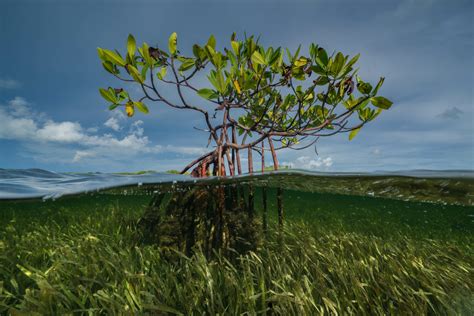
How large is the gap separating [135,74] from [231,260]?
10.4 ft

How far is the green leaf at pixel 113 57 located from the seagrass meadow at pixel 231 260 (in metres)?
2.27

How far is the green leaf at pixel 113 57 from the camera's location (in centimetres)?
299

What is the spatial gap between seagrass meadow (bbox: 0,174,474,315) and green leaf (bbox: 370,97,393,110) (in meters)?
2.28

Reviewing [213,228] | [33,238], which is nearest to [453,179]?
[213,228]

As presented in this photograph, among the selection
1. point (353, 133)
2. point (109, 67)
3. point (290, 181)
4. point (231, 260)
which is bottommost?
point (231, 260)

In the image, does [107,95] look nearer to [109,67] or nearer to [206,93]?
[109,67]

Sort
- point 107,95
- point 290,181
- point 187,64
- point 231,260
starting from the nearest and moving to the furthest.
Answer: point 187,64 < point 107,95 < point 231,260 < point 290,181

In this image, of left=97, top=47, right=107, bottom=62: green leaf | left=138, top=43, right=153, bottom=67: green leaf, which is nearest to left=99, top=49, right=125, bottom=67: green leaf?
left=97, top=47, right=107, bottom=62: green leaf

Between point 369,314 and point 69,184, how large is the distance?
622 cm

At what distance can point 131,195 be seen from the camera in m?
7.84

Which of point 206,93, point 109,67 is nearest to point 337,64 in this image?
point 206,93

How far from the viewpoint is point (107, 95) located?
3340 millimetres

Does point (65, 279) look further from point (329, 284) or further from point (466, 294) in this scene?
point (466, 294)

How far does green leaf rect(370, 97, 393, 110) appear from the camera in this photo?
3306 mm
